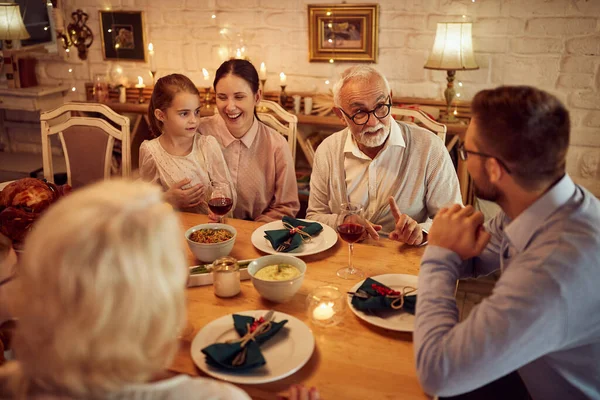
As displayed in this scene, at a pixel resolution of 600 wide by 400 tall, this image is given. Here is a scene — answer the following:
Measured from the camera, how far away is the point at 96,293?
0.70m

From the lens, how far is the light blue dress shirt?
103 cm

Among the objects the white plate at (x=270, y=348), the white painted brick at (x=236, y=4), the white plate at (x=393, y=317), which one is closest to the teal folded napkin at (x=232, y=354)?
the white plate at (x=270, y=348)

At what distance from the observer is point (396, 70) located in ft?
10.9

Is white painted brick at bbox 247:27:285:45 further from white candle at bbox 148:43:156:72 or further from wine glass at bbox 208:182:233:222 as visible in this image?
wine glass at bbox 208:182:233:222

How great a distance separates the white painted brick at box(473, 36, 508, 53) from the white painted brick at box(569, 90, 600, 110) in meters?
0.46

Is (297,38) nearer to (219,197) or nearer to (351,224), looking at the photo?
(219,197)

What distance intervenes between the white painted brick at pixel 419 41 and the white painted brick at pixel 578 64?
73cm

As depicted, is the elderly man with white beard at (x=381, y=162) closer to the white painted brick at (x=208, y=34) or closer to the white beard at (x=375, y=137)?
the white beard at (x=375, y=137)

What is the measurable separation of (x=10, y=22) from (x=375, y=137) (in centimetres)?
292

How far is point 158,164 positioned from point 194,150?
168 mm

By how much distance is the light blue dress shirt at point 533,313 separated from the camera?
1029 millimetres

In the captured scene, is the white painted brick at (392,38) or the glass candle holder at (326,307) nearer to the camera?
the glass candle holder at (326,307)

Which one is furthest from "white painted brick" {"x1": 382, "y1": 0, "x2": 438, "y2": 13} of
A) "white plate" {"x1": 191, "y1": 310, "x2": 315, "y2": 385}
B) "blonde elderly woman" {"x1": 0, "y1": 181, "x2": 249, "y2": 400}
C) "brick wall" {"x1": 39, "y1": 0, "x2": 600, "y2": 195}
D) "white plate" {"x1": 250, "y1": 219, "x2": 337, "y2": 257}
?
"blonde elderly woman" {"x1": 0, "y1": 181, "x2": 249, "y2": 400}

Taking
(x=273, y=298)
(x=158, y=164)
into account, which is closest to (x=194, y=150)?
(x=158, y=164)
